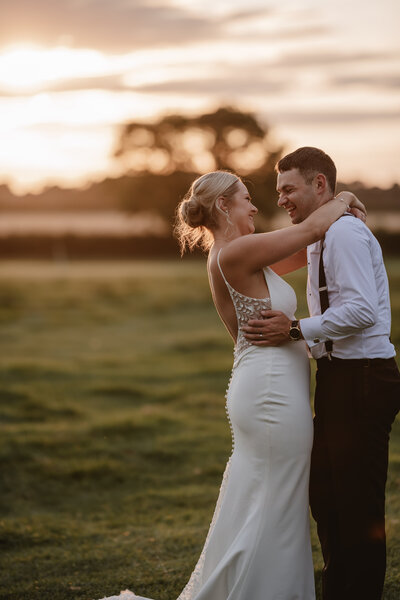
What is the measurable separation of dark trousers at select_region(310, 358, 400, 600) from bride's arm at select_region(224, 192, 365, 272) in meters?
0.70

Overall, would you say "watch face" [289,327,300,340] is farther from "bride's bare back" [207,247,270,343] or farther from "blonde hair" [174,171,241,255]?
"blonde hair" [174,171,241,255]

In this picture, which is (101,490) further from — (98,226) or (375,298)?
(98,226)

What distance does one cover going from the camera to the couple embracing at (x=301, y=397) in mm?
4172

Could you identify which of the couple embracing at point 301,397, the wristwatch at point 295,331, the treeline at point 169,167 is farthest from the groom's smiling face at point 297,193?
the treeline at point 169,167

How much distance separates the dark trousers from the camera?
4168 mm

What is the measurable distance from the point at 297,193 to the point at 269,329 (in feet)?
2.78

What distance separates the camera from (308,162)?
438 cm

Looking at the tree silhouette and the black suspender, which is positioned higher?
the tree silhouette

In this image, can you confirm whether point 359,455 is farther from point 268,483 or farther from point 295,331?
point 295,331

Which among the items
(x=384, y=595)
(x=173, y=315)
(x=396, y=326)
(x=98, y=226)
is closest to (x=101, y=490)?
(x=384, y=595)

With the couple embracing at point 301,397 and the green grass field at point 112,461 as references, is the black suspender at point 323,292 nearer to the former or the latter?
the couple embracing at point 301,397

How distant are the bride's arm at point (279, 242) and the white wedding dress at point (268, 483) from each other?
0.18 meters

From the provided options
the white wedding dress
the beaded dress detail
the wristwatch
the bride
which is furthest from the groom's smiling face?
the wristwatch

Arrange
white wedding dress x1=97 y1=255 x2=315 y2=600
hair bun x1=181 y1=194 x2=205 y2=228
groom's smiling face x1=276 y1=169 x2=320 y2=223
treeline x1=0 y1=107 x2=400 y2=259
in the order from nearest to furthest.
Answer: white wedding dress x1=97 y1=255 x2=315 y2=600
groom's smiling face x1=276 y1=169 x2=320 y2=223
hair bun x1=181 y1=194 x2=205 y2=228
treeline x1=0 y1=107 x2=400 y2=259
